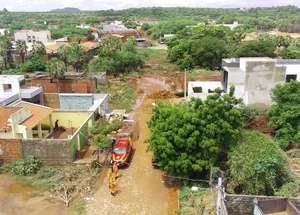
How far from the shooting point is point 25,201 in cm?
1513

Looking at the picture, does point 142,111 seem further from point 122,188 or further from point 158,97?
point 122,188

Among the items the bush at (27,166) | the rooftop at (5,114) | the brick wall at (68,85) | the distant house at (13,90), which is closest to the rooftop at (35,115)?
the rooftop at (5,114)

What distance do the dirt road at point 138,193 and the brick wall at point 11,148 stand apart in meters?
5.52

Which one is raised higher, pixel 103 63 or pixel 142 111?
pixel 103 63

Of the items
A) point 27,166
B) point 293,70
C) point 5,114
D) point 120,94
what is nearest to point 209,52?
point 120,94

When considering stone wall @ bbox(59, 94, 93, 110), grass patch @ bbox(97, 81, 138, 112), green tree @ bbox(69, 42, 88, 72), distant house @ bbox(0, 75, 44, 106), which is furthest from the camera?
green tree @ bbox(69, 42, 88, 72)

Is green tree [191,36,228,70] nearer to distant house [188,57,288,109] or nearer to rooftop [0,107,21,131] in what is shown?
distant house [188,57,288,109]

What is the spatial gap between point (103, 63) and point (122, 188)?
3048 cm

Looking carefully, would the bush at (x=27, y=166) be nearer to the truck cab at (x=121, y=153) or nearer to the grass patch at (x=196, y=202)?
the truck cab at (x=121, y=153)

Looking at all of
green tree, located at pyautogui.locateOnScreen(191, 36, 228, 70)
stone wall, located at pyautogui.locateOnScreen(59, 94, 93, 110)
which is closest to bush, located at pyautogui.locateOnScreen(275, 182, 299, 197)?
stone wall, located at pyautogui.locateOnScreen(59, 94, 93, 110)

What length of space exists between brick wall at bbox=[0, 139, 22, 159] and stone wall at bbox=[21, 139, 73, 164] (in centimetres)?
32

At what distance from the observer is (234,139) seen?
52.9 feet

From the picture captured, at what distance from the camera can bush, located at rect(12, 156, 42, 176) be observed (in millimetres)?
17398

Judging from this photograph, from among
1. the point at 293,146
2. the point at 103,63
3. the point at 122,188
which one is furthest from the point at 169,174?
the point at 103,63
